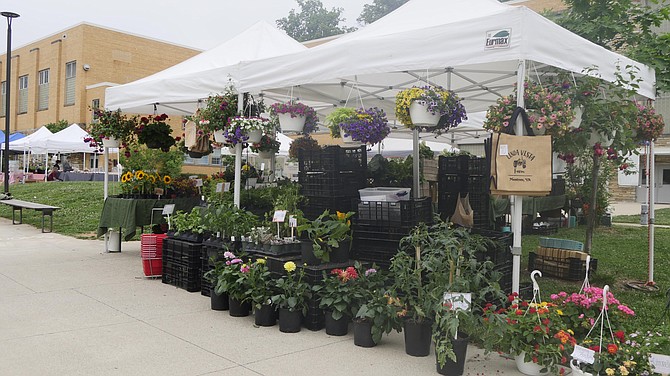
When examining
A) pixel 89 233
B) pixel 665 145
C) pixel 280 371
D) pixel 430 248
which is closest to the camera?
pixel 280 371

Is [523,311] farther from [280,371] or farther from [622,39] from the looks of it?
[622,39]

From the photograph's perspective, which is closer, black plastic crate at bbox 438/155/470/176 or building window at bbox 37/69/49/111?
black plastic crate at bbox 438/155/470/176

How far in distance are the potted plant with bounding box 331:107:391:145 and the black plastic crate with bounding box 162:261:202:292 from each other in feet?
8.18

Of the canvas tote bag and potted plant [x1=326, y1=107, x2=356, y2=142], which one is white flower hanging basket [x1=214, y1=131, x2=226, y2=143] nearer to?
potted plant [x1=326, y1=107, x2=356, y2=142]

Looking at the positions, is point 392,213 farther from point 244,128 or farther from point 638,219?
point 638,219

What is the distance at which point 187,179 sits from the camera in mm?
9641

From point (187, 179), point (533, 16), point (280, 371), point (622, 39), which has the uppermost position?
point (622, 39)

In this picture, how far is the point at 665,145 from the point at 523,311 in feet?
77.5

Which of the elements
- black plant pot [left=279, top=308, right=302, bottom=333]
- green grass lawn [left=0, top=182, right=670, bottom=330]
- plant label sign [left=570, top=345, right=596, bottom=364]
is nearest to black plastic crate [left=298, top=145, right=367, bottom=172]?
black plant pot [left=279, top=308, right=302, bottom=333]

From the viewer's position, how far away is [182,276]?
6.82 metres

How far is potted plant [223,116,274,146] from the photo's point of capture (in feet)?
21.5

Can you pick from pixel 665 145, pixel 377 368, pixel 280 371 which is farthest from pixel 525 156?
pixel 665 145

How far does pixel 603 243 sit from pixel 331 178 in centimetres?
701

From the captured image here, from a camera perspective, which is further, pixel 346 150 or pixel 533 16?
pixel 346 150
